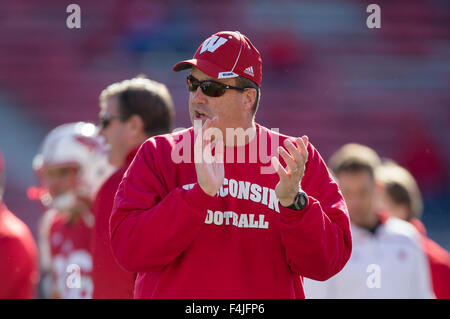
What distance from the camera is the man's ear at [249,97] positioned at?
267 centimetres

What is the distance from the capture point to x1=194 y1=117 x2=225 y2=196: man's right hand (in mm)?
2295

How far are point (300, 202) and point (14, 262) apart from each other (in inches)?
85.7

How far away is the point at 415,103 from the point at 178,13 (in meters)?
3.22

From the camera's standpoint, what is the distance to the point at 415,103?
9.58m

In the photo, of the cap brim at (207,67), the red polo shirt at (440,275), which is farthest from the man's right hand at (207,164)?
the red polo shirt at (440,275)

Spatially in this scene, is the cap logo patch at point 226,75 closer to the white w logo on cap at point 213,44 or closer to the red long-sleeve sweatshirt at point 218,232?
the white w logo on cap at point 213,44

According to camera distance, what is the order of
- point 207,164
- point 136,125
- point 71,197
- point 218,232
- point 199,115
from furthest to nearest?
point 71,197
point 136,125
point 199,115
point 218,232
point 207,164

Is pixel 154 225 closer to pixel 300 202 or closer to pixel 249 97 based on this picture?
pixel 300 202

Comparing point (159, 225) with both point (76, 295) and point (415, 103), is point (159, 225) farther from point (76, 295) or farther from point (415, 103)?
point (415, 103)

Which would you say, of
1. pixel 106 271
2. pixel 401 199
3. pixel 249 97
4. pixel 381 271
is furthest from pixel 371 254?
pixel 249 97

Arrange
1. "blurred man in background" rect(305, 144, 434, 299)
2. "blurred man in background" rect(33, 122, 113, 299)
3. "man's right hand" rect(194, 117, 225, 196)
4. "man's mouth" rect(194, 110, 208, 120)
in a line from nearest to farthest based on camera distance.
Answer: "man's right hand" rect(194, 117, 225, 196)
"man's mouth" rect(194, 110, 208, 120)
"blurred man in background" rect(305, 144, 434, 299)
"blurred man in background" rect(33, 122, 113, 299)

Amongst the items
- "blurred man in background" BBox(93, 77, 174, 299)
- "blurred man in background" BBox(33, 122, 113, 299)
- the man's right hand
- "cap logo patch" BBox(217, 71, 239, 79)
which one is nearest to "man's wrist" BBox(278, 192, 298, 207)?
the man's right hand

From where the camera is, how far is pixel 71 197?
16.1ft

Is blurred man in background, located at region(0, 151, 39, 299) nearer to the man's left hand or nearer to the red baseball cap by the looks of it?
the red baseball cap
